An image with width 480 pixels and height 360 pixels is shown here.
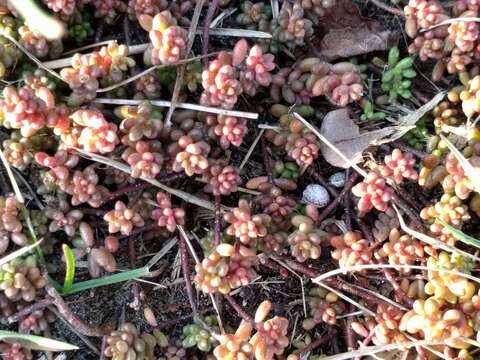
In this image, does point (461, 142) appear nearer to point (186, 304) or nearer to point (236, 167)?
point (236, 167)

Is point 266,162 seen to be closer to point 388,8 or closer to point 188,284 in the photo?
point 188,284

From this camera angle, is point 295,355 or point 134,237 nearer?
point 295,355

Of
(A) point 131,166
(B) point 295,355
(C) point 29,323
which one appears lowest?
(B) point 295,355

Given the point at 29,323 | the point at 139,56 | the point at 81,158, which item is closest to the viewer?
the point at 29,323

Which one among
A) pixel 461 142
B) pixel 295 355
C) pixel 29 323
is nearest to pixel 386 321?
pixel 295 355

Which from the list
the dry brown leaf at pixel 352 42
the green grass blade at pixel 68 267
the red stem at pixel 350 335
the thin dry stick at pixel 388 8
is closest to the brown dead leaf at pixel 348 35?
the dry brown leaf at pixel 352 42

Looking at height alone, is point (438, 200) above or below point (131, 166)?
below

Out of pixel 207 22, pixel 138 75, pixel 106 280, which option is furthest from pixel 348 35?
pixel 106 280
